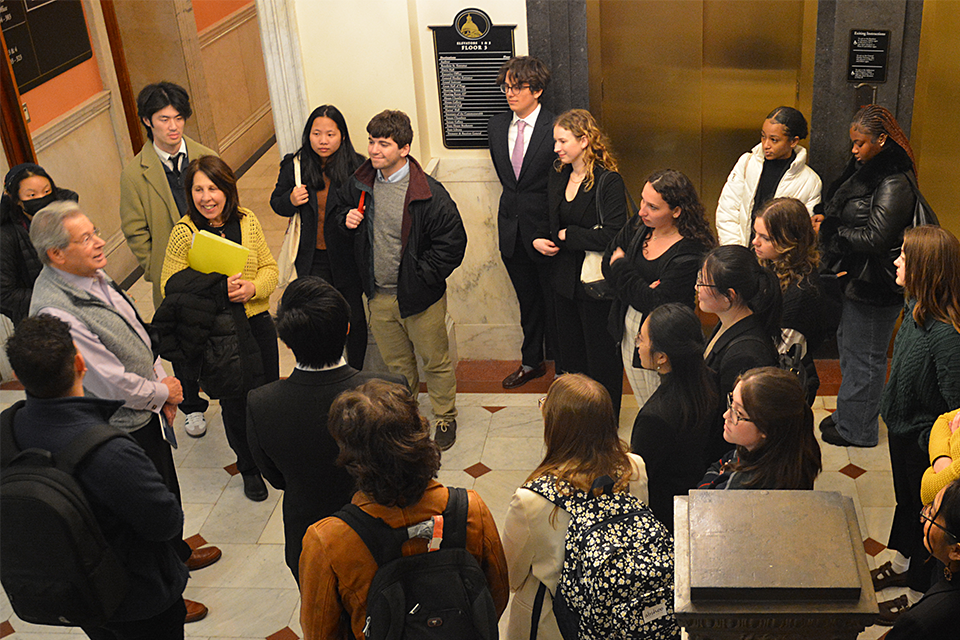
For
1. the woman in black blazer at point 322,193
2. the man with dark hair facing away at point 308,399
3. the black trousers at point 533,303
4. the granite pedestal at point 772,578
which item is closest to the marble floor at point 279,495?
the black trousers at point 533,303

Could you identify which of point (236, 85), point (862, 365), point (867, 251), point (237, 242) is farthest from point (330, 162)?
point (236, 85)

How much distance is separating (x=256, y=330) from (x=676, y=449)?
8.21 ft

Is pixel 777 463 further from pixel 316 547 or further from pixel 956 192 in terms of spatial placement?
pixel 956 192

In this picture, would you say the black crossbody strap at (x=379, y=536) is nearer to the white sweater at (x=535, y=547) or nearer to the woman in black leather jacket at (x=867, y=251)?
the white sweater at (x=535, y=547)

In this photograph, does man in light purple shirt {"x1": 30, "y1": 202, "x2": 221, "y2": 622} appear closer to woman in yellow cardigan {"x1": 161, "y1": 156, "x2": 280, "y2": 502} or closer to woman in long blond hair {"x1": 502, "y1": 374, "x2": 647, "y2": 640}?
woman in yellow cardigan {"x1": 161, "y1": 156, "x2": 280, "y2": 502}

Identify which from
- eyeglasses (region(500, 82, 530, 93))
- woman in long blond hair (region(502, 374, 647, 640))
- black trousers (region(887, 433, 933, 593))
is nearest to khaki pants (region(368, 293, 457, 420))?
eyeglasses (region(500, 82, 530, 93))

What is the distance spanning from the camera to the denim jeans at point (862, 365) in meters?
4.83

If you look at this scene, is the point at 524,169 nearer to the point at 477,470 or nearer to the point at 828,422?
the point at 477,470

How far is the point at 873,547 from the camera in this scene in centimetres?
436

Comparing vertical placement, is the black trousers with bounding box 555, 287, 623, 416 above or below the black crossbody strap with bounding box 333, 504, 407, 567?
below

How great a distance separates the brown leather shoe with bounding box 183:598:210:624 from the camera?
4.20 m

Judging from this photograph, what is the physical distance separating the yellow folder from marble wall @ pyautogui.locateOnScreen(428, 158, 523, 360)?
1778mm

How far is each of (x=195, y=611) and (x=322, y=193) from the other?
2.45 meters

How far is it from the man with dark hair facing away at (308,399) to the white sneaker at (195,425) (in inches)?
102
